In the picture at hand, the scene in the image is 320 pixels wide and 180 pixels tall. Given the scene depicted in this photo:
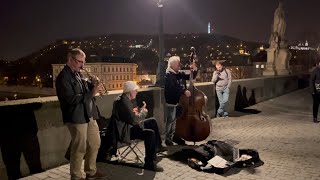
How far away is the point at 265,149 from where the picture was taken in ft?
23.1

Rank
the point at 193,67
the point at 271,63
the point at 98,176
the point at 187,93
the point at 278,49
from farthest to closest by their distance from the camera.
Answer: the point at 271,63 < the point at 278,49 < the point at 193,67 < the point at 187,93 < the point at 98,176

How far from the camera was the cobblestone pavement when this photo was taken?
216 inches

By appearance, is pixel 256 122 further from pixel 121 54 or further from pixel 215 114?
pixel 121 54

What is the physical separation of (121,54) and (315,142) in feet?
342

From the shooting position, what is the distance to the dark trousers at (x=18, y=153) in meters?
5.14

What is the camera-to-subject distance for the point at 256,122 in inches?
400

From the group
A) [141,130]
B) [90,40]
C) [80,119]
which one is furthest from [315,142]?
[90,40]

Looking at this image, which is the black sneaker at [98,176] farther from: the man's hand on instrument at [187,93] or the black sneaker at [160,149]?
the man's hand on instrument at [187,93]

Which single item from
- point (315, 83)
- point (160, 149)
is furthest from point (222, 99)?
point (160, 149)

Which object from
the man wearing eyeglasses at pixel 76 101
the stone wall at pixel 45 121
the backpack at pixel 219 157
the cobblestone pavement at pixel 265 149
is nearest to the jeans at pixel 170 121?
the cobblestone pavement at pixel 265 149

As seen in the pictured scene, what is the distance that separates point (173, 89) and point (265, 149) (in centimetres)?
215

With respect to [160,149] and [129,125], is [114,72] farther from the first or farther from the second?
[129,125]

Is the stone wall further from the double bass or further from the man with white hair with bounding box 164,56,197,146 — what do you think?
the double bass

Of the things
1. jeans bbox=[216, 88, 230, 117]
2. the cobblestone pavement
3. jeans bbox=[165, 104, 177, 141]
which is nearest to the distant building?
jeans bbox=[216, 88, 230, 117]
